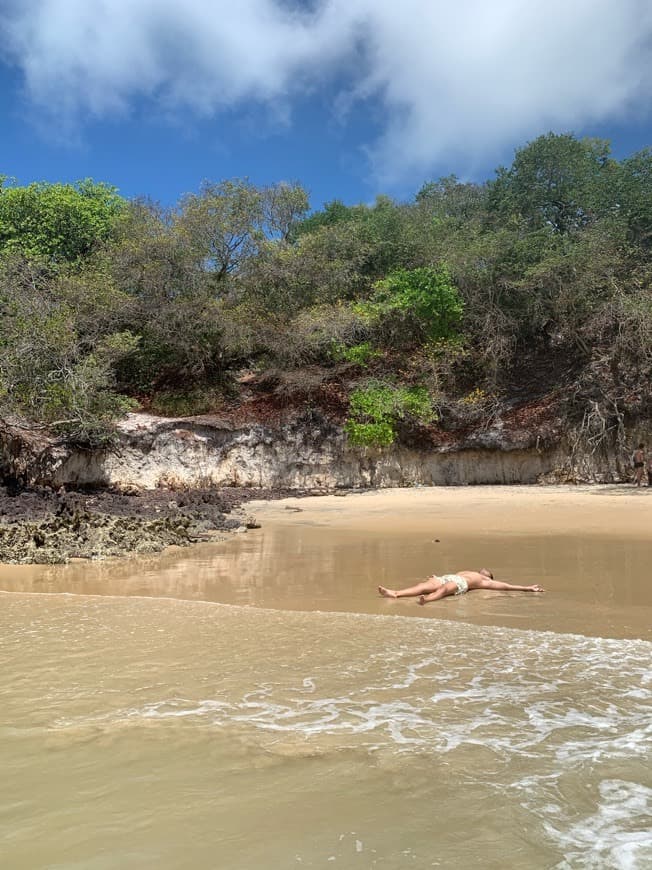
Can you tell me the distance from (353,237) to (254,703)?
2051 centimetres

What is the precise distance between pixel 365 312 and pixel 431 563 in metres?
12.8

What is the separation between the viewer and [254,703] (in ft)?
12.3

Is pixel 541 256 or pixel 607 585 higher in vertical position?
pixel 541 256

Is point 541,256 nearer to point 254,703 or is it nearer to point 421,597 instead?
point 421,597

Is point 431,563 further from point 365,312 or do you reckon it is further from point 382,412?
point 365,312

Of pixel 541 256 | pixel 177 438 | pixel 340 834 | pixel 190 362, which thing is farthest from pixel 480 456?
pixel 340 834

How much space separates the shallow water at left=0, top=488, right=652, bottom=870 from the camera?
7.80 ft

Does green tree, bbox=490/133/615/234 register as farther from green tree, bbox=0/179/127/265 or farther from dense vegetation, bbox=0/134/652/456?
green tree, bbox=0/179/127/265

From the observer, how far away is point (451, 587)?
264 inches

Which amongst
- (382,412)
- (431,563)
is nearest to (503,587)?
(431,563)

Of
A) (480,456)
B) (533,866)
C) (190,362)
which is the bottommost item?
(533,866)

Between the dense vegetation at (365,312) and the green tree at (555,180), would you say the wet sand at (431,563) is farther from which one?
the green tree at (555,180)

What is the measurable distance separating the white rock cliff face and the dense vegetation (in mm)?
905

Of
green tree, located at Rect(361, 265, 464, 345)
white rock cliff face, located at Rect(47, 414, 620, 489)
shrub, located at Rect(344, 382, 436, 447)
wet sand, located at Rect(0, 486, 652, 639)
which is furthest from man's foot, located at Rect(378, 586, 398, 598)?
green tree, located at Rect(361, 265, 464, 345)
